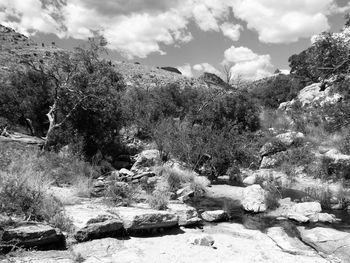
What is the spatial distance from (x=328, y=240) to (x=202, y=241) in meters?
3.49

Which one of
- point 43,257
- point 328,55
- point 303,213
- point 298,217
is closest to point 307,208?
point 303,213

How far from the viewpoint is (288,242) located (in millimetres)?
8961

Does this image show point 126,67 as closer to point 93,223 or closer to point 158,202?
point 158,202

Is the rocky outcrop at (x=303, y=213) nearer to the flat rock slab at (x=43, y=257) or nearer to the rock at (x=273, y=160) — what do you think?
the rock at (x=273, y=160)

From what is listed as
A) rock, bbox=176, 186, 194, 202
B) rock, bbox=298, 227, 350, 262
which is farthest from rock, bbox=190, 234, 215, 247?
rock, bbox=176, 186, 194, 202

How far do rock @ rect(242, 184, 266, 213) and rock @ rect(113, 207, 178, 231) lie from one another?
12.9 ft

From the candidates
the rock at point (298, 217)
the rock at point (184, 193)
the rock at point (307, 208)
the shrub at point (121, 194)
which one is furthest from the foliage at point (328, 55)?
the shrub at point (121, 194)

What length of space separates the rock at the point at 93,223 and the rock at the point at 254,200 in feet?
18.4

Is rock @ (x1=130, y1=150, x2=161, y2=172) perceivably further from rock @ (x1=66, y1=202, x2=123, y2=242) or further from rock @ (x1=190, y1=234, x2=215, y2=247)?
rock @ (x1=190, y1=234, x2=215, y2=247)

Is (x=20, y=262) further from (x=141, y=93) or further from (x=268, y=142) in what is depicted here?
(x=141, y=93)

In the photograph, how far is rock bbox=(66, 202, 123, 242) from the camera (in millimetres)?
7796

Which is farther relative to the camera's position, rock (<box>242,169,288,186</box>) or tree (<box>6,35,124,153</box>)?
tree (<box>6,35,124,153</box>)

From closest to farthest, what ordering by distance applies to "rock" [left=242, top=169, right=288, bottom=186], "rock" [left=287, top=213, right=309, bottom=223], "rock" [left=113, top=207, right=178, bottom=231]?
"rock" [left=113, top=207, right=178, bottom=231], "rock" [left=287, top=213, right=309, bottom=223], "rock" [left=242, top=169, right=288, bottom=186]

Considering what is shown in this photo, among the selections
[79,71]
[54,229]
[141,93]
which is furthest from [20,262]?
[141,93]
